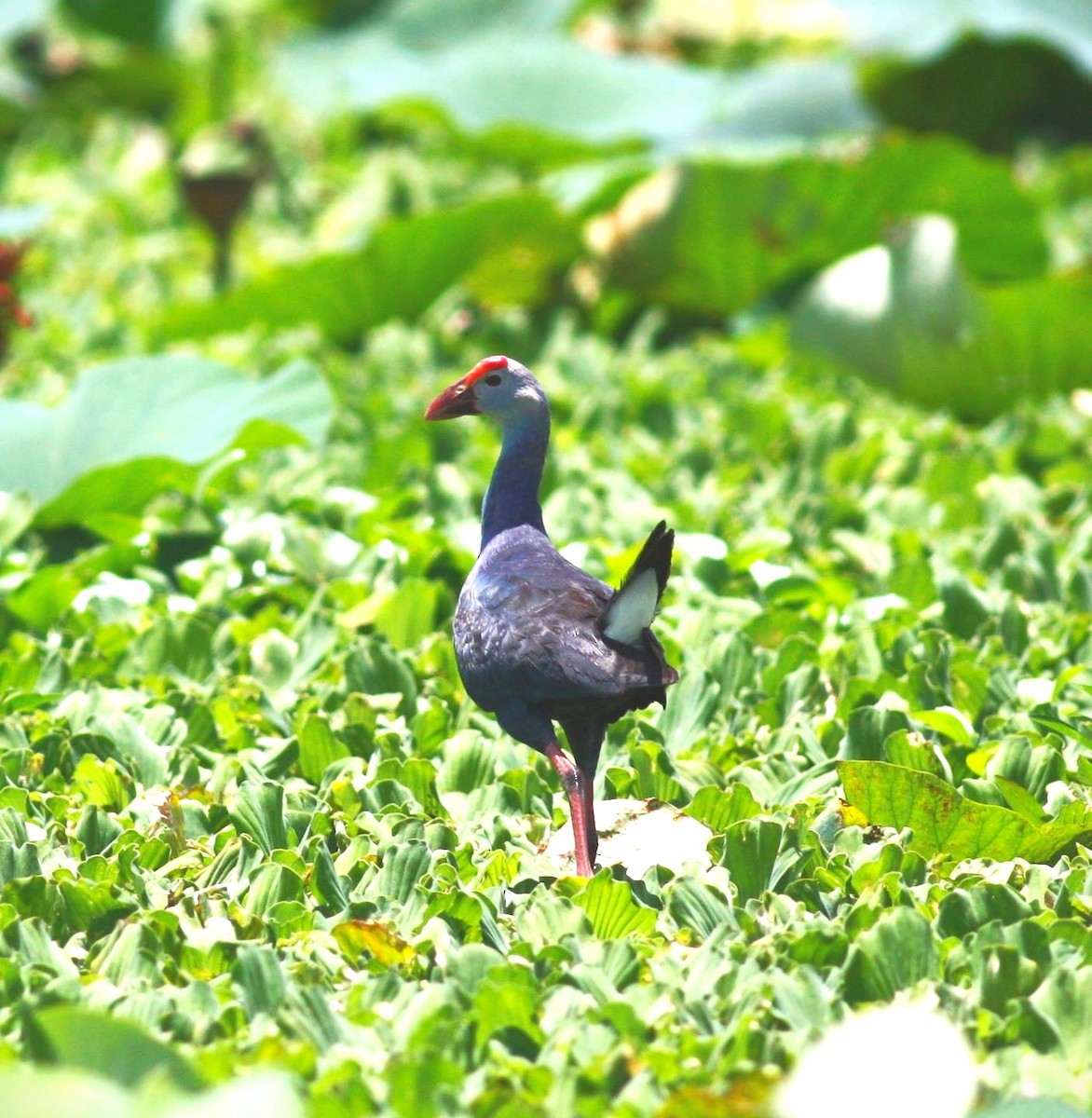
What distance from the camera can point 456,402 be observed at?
2.70 meters

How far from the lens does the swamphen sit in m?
2.32

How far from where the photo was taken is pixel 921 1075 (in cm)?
174

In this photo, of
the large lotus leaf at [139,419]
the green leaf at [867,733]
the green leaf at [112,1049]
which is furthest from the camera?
the large lotus leaf at [139,419]

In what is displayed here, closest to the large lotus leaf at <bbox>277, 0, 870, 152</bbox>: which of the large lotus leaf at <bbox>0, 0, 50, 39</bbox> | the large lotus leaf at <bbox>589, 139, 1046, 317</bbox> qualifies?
the large lotus leaf at <bbox>589, 139, 1046, 317</bbox>

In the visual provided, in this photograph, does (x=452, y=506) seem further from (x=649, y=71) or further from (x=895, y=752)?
(x=649, y=71)

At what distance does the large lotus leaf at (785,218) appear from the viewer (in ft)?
17.6

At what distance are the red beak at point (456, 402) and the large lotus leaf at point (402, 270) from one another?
2454 millimetres

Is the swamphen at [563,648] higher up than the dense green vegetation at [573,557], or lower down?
higher up

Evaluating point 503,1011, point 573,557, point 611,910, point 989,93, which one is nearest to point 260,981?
point 503,1011

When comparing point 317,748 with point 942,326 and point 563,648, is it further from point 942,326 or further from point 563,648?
point 942,326

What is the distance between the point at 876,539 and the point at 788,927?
173 centimetres

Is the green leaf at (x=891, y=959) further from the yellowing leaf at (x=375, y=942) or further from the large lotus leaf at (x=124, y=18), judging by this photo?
the large lotus leaf at (x=124, y=18)

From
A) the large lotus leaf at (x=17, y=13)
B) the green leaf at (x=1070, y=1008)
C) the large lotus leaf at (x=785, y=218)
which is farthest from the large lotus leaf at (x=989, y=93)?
the green leaf at (x=1070, y=1008)

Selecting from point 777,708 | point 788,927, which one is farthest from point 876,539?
point 788,927
